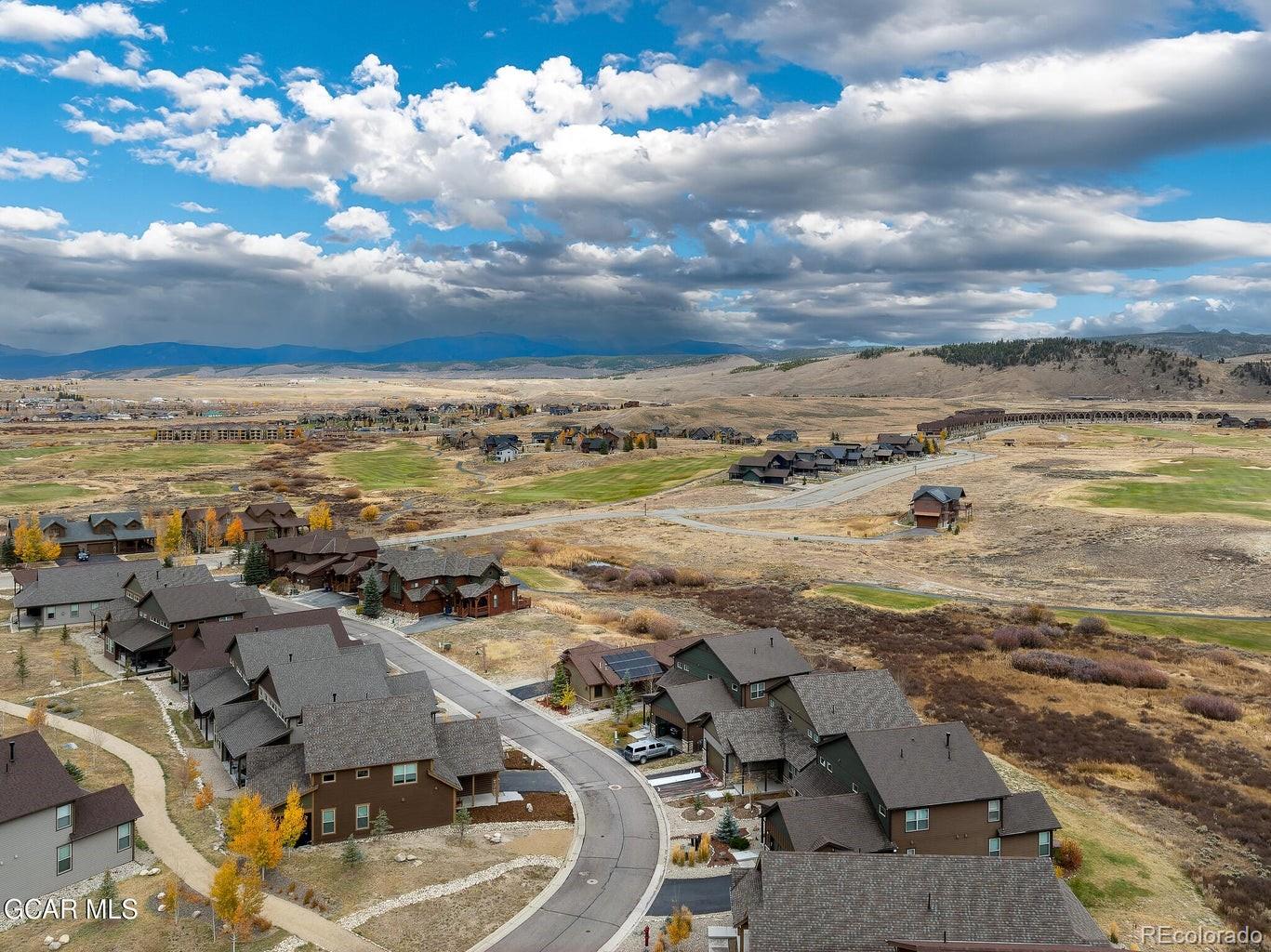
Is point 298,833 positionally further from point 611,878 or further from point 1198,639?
point 1198,639

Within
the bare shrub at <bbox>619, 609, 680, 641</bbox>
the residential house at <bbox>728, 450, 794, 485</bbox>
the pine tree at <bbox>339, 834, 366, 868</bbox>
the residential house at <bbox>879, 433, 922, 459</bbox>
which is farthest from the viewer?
the residential house at <bbox>879, 433, 922, 459</bbox>

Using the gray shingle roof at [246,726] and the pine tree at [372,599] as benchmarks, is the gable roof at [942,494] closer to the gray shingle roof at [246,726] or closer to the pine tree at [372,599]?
the pine tree at [372,599]

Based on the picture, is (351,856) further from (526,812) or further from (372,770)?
(526,812)

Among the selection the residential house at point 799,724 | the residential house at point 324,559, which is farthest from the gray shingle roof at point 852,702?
the residential house at point 324,559

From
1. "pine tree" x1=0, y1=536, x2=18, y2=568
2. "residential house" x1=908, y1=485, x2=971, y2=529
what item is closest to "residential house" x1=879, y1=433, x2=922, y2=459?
"residential house" x1=908, y1=485, x2=971, y2=529

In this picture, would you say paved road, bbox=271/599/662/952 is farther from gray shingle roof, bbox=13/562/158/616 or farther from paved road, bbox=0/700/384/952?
gray shingle roof, bbox=13/562/158/616
